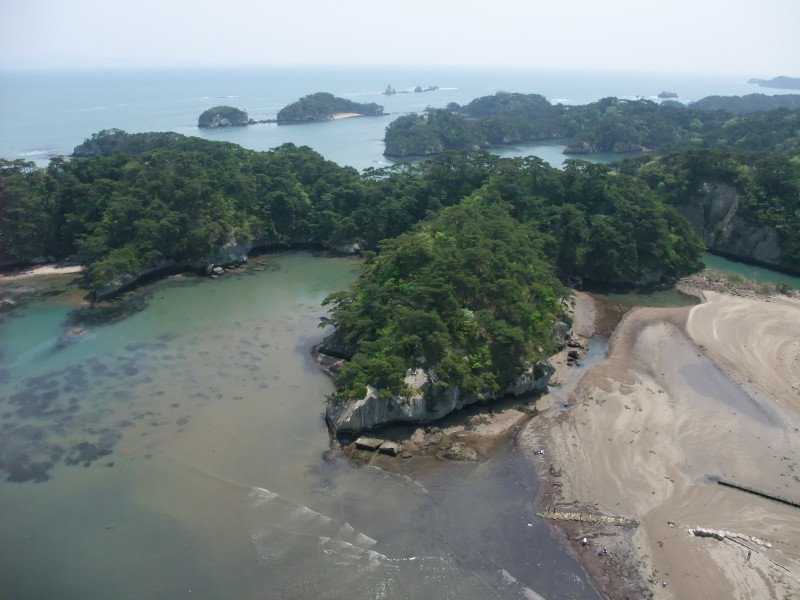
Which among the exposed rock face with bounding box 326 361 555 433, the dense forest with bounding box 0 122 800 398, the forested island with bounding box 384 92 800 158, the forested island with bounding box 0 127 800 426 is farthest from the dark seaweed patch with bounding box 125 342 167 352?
the forested island with bounding box 384 92 800 158

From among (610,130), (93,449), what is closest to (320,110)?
(610,130)

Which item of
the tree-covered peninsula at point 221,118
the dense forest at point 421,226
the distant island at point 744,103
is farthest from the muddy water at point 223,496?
the distant island at point 744,103

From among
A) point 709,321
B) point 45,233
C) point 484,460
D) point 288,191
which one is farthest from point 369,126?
point 484,460

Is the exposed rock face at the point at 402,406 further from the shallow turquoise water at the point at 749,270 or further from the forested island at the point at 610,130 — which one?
the forested island at the point at 610,130

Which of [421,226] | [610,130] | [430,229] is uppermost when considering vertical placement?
[610,130]

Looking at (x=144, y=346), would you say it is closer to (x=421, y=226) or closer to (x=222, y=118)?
(x=421, y=226)
